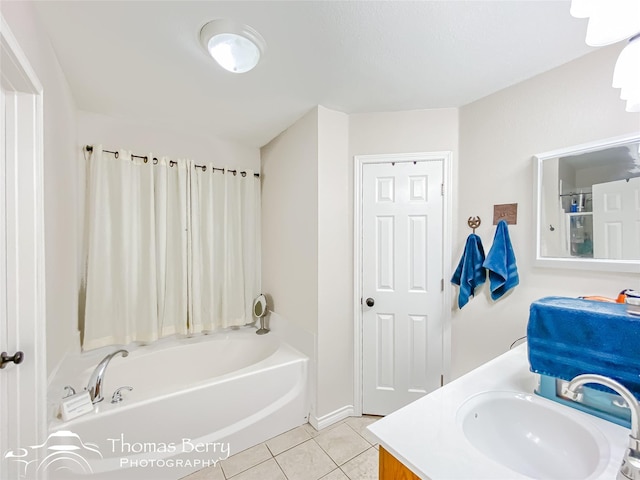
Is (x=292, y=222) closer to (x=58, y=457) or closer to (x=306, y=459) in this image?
(x=306, y=459)

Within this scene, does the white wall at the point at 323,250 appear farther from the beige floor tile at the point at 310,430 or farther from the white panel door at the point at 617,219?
the white panel door at the point at 617,219

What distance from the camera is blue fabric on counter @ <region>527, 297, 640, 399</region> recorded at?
0.79 m

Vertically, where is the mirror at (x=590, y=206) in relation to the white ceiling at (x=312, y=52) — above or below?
below

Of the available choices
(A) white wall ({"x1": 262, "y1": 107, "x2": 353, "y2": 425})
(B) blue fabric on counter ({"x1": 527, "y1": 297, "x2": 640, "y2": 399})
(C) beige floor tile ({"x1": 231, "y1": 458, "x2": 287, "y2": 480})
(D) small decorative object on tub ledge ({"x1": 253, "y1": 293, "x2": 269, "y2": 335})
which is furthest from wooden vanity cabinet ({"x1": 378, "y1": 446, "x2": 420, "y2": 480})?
(D) small decorative object on tub ledge ({"x1": 253, "y1": 293, "x2": 269, "y2": 335})

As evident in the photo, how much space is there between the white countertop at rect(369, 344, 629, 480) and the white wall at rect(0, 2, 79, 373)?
5.45 feet

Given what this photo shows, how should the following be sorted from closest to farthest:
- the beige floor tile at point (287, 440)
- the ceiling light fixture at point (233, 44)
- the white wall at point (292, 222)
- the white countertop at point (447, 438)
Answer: the white countertop at point (447, 438), the ceiling light fixture at point (233, 44), the beige floor tile at point (287, 440), the white wall at point (292, 222)

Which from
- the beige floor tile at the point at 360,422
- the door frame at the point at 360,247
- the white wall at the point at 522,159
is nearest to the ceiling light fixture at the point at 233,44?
the door frame at the point at 360,247

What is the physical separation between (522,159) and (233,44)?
1783 mm

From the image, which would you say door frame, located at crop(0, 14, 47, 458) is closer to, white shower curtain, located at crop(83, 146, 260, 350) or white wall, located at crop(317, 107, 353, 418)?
white shower curtain, located at crop(83, 146, 260, 350)

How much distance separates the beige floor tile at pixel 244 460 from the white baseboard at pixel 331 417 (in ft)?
1.22

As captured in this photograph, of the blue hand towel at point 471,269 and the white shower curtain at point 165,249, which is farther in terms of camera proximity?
the white shower curtain at point 165,249

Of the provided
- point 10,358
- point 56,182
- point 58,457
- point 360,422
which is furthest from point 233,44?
point 360,422

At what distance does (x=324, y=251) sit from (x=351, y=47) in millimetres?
1253

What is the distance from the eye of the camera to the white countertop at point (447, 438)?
65 cm
